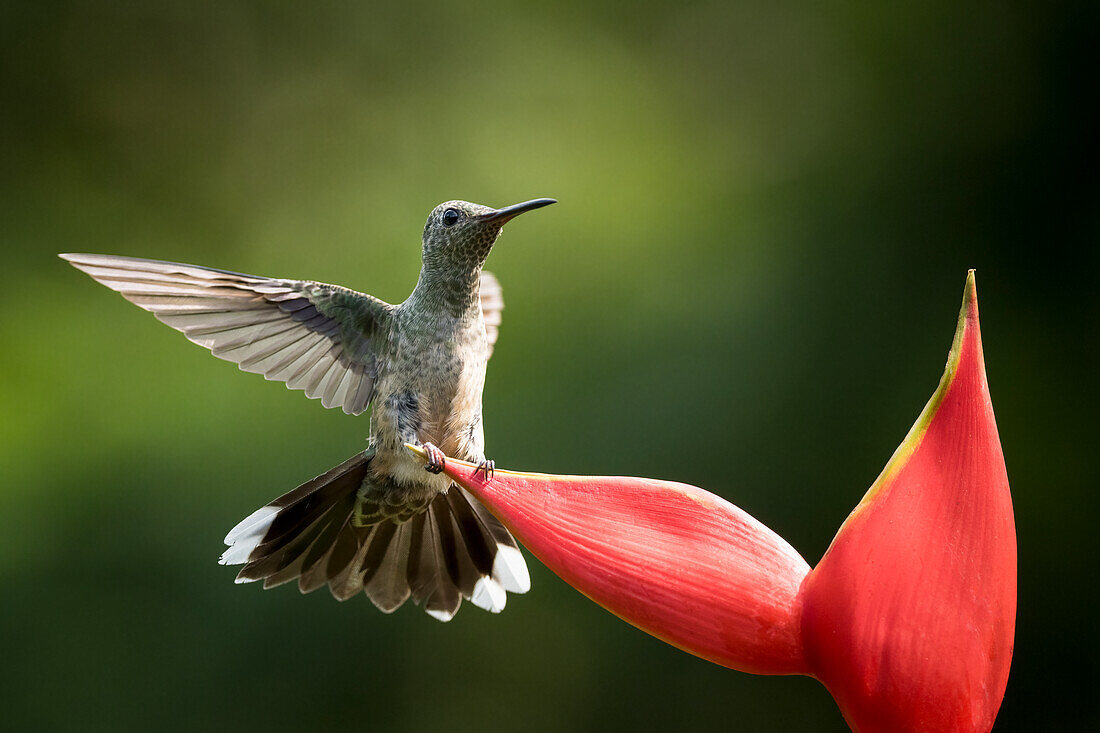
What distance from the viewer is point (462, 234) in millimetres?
1004

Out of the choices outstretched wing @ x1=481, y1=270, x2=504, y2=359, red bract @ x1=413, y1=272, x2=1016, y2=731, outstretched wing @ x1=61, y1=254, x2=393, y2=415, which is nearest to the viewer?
red bract @ x1=413, y1=272, x2=1016, y2=731

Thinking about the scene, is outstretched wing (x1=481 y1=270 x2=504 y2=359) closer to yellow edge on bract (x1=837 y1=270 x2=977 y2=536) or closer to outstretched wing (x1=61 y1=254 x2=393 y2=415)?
outstretched wing (x1=61 y1=254 x2=393 y2=415)

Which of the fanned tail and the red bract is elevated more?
the red bract

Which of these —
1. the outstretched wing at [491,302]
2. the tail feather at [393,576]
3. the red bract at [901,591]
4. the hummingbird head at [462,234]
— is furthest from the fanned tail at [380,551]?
the red bract at [901,591]

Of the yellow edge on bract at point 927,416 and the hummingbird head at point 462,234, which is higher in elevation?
the hummingbird head at point 462,234

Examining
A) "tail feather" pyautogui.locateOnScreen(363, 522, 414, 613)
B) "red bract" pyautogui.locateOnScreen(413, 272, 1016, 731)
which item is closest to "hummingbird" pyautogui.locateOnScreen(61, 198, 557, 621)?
"tail feather" pyautogui.locateOnScreen(363, 522, 414, 613)

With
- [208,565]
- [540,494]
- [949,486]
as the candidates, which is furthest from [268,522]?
[208,565]

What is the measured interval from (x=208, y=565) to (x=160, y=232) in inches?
31.8

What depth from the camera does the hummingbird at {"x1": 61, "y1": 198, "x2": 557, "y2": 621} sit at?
40.3 inches

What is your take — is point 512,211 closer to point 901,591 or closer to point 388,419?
point 388,419

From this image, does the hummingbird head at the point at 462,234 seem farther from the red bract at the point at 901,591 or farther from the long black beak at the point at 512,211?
the red bract at the point at 901,591

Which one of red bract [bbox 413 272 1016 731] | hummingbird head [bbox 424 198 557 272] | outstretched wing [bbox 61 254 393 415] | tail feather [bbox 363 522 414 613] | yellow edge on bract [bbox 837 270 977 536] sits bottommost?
tail feather [bbox 363 522 414 613]

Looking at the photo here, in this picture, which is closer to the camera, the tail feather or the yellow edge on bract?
the yellow edge on bract

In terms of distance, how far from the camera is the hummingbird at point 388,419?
3.36 feet
